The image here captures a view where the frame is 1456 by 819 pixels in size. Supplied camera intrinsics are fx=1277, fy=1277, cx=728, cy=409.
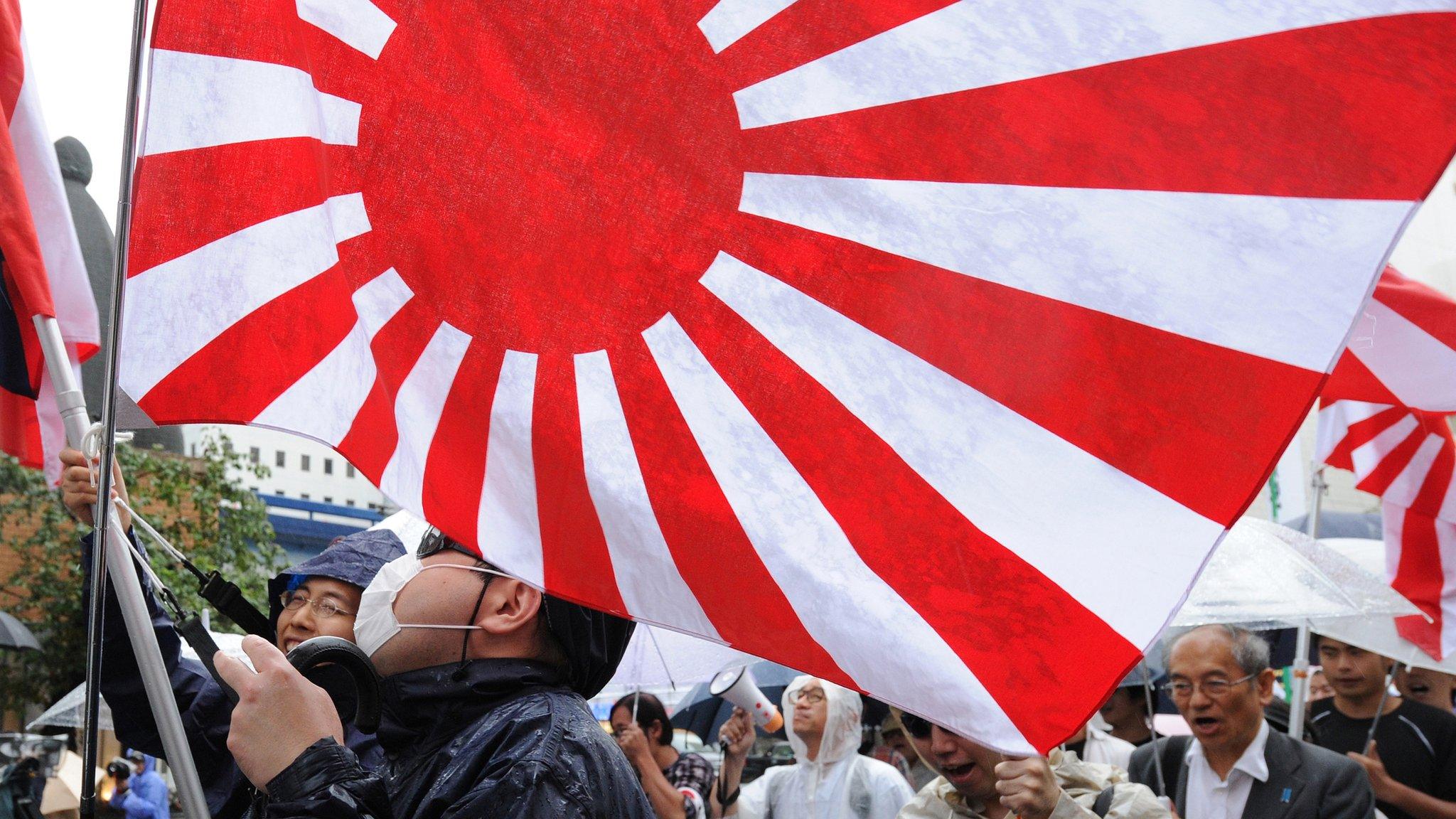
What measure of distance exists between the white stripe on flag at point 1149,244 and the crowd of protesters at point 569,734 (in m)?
0.97

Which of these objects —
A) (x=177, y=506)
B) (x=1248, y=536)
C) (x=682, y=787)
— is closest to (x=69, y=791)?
(x=682, y=787)

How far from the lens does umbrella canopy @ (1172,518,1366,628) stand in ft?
16.5

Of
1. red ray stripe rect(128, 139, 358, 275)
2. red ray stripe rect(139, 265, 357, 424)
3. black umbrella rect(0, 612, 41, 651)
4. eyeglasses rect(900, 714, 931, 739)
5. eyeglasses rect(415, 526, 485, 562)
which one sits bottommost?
black umbrella rect(0, 612, 41, 651)

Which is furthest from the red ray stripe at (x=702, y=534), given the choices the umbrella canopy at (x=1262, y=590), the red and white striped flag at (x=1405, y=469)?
the red and white striped flag at (x=1405, y=469)

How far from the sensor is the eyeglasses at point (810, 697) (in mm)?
6206

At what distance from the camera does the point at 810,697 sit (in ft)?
20.6

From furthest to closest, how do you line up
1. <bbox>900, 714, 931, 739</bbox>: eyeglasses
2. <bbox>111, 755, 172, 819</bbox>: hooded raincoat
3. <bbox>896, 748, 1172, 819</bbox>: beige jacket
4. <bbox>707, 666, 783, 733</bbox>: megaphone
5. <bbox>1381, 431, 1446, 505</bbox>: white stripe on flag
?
<bbox>111, 755, 172, 819</bbox>: hooded raincoat → <bbox>707, 666, 783, 733</bbox>: megaphone → <bbox>1381, 431, 1446, 505</bbox>: white stripe on flag → <bbox>900, 714, 931, 739</bbox>: eyeglasses → <bbox>896, 748, 1172, 819</bbox>: beige jacket

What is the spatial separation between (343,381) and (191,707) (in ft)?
5.61

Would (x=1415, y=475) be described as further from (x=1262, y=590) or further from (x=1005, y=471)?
(x=1005, y=471)

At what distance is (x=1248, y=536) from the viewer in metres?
5.65

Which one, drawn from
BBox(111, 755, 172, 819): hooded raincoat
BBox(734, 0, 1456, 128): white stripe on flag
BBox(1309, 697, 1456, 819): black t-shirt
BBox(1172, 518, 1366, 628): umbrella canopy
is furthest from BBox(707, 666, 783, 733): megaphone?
BBox(111, 755, 172, 819): hooded raincoat

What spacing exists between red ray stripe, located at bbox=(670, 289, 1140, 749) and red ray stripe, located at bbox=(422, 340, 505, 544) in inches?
13.3

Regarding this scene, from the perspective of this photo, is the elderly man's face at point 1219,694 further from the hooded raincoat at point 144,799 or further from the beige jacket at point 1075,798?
the hooded raincoat at point 144,799

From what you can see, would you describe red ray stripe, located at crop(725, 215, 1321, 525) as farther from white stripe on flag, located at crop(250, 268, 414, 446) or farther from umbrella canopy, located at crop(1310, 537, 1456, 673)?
umbrella canopy, located at crop(1310, 537, 1456, 673)
